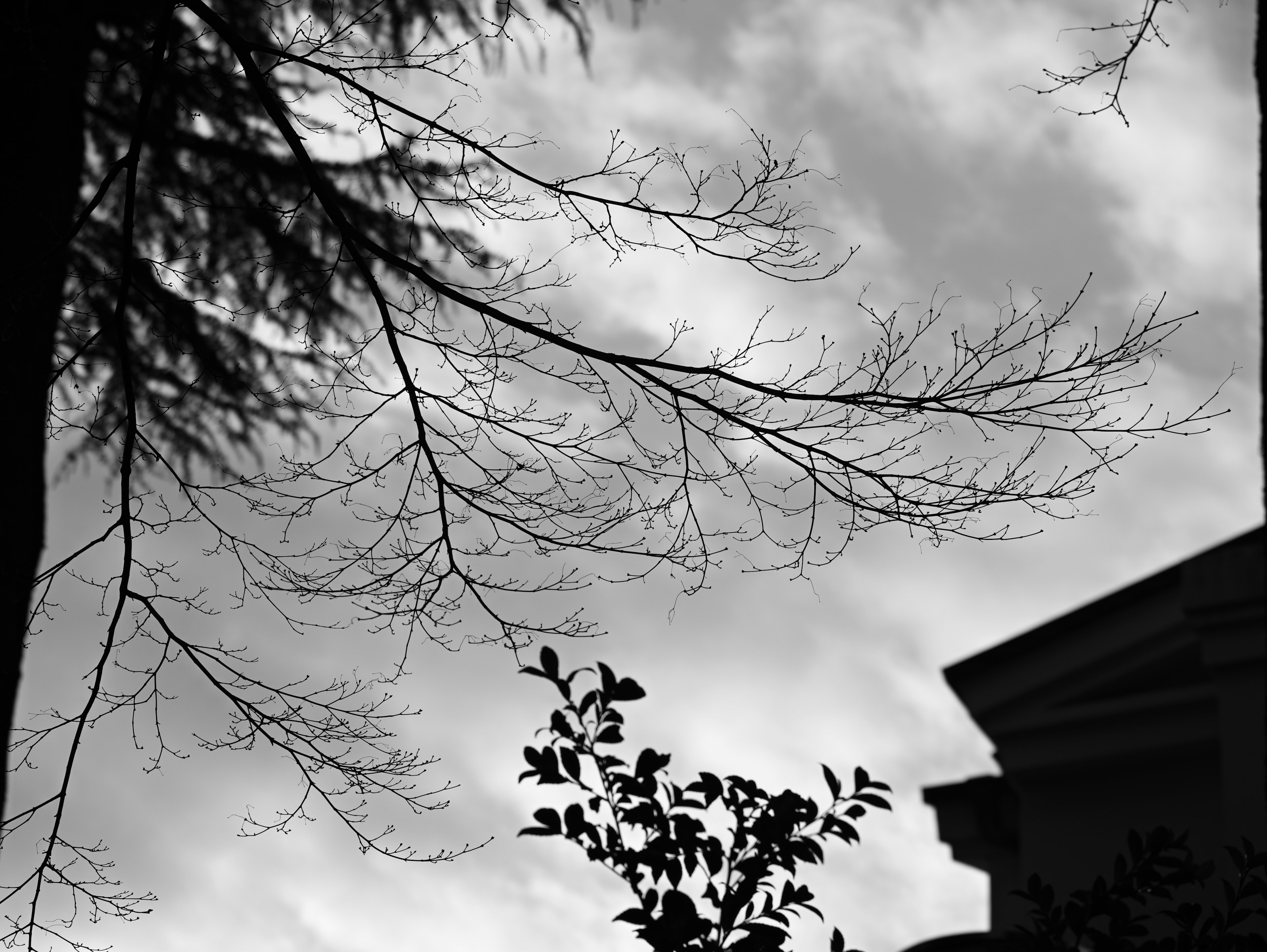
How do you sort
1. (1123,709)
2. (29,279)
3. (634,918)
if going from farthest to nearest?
(1123,709) < (29,279) < (634,918)

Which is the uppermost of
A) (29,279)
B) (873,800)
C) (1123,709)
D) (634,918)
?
(29,279)

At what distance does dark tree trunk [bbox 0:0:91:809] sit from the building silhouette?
6.32 m

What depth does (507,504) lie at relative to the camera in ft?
15.9

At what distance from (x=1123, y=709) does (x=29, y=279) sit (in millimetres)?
7531

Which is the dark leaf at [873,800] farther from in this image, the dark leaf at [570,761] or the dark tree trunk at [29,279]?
the dark tree trunk at [29,279]

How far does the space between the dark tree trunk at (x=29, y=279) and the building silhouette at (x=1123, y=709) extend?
6.32 metres

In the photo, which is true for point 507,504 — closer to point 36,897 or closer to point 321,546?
point 321,546

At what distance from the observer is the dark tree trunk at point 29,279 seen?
5082mm

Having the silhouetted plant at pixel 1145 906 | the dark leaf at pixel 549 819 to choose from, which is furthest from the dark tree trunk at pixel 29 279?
the silhouetted plant at pixel 1145 906

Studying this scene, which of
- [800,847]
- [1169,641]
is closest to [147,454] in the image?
[800,847]

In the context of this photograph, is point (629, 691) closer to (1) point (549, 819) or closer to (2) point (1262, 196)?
(1) point (549, 819)

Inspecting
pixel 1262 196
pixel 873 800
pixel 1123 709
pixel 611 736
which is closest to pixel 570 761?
pixel 611 736

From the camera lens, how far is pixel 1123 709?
8.55m

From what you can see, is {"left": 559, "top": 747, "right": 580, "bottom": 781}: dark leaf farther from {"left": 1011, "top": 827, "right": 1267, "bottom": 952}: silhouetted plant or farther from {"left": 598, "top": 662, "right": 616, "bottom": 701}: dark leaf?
{"left": 1011, "top": 827, "right": 1267, "bottom": 952}: silhouetted plant
